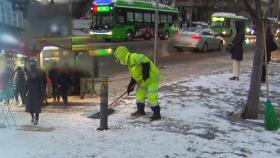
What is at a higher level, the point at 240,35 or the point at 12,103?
the point at 240,35

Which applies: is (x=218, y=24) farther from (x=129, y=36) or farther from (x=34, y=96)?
(x=34, y=96)

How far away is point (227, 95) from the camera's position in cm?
1348

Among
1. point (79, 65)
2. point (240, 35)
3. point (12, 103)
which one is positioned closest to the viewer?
point (12, 103)

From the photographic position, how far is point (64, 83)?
13445 mm

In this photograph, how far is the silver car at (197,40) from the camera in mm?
29578

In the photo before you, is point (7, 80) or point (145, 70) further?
point (7, 80)

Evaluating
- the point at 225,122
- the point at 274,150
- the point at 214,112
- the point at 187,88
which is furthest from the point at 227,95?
the point at 274,150

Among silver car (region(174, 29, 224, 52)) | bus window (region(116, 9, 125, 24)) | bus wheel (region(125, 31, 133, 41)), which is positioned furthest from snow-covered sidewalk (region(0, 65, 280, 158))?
bus wheel (region(125, 31, 133, 41))

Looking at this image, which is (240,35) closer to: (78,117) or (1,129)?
(78,117)

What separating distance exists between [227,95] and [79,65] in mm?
4283

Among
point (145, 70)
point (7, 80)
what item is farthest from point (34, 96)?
point (7, 80)

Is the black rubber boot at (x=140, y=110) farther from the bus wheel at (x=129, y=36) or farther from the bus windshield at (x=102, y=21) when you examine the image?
the bus wheel at (x=129, y=36)

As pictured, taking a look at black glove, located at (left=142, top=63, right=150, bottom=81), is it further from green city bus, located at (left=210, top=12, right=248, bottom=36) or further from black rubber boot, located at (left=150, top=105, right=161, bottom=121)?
green city bus, located at (left=210, top=12, right=248, bottom=36)

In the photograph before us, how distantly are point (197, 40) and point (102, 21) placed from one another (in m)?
10.4
